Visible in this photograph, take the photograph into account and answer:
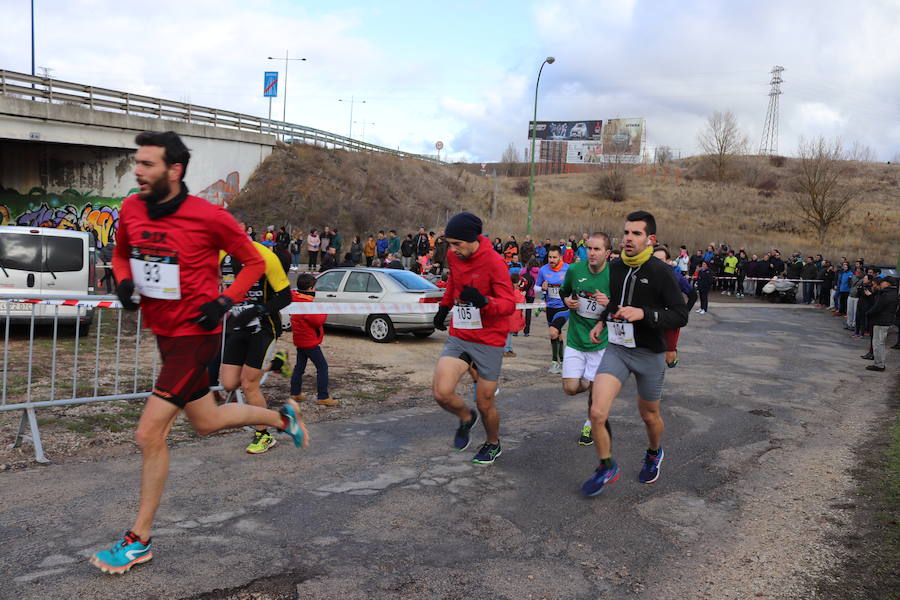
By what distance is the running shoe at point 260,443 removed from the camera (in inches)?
238

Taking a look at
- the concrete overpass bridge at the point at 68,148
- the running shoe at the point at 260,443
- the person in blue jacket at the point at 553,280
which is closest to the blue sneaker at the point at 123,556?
the running shoe at the point at 260,443

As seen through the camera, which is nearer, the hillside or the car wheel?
the car wheel

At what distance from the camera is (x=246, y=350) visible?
6172mm

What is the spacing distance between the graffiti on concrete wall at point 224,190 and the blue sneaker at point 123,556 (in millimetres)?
31197

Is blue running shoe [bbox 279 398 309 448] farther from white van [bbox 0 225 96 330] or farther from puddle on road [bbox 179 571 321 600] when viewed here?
white van [bbox 0 225 96 330]

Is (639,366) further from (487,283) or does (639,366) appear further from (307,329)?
(307,329)

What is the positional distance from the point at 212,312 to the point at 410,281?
33.0 ft

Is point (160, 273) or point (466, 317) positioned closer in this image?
point (160, 273)

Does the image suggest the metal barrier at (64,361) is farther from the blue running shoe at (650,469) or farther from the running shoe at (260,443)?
the blue running shoe at (650,469)

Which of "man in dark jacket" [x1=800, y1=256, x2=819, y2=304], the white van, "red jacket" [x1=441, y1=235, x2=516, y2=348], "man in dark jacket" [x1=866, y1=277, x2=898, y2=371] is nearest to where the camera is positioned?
"red jacket" [x1=441, y1=235, x2=516, y2=348]

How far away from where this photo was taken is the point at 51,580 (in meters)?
3.62

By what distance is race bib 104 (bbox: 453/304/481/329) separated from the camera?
5.77 metres

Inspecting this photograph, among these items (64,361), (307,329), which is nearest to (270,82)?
(64,361)

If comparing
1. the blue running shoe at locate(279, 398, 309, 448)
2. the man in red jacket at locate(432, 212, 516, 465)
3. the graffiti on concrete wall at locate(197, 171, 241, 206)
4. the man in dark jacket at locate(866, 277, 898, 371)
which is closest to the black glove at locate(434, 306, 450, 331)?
the man in red jacket at locate(432, 212, 516, 465)
